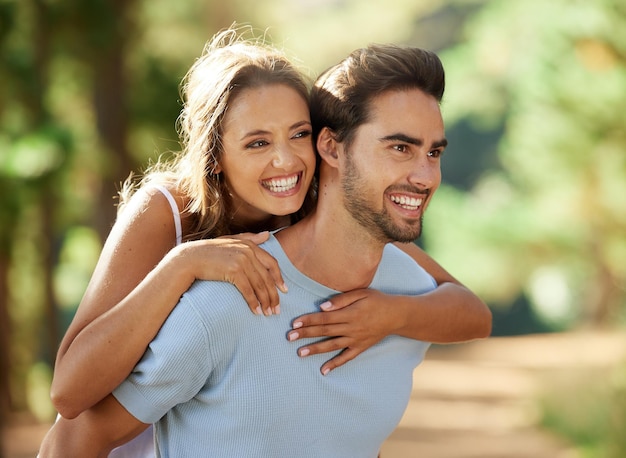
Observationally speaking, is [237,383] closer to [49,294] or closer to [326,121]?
[326,121]

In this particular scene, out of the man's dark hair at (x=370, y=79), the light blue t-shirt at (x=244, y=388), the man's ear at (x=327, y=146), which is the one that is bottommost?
the light blue t-shirt at (x=244, y=388)

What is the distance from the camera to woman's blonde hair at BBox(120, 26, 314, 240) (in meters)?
2.78

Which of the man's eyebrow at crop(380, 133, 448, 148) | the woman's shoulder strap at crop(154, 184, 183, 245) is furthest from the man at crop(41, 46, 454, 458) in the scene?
the woman's shoulder strap at crop(154, 184, 183, 245)

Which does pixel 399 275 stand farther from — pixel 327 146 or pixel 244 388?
pixel 244 388

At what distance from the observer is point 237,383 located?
7.72 ft

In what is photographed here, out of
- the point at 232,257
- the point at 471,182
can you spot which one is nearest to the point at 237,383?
the point at 232,257

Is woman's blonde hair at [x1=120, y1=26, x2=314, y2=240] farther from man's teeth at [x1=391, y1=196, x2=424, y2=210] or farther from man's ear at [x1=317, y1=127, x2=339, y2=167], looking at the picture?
man's teeth at [x1=391, y1=196, x2=424, y2=210]

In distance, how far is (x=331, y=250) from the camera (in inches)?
103

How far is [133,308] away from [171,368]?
0.63 ft

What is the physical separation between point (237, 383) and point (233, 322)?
16 cm

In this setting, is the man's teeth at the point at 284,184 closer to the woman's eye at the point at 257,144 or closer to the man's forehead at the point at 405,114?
the woman's eye at the point at 257,144

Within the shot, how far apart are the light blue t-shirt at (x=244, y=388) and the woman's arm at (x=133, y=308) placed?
38 millimetres

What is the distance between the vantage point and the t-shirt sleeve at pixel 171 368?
7.48 ft

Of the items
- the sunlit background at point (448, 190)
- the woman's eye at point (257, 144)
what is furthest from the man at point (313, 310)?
the sunlit background at point (448, 190)
